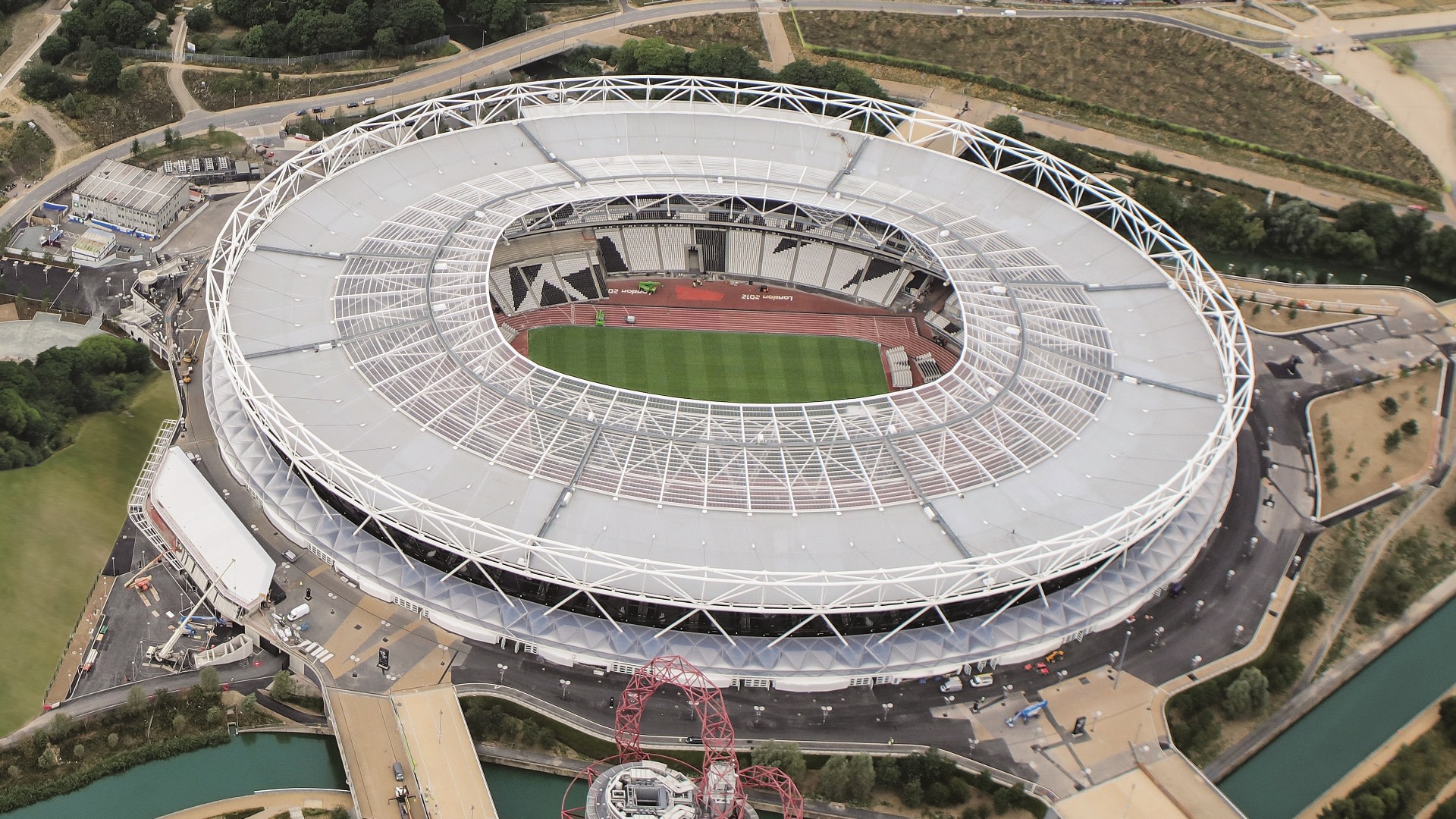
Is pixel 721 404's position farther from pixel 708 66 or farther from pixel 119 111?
pixel 119 111

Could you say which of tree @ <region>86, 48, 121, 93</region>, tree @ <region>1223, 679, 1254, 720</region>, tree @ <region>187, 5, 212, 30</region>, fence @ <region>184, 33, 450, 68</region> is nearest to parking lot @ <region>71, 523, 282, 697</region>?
tree @ <region>1223, 679, 1254, 720</region>

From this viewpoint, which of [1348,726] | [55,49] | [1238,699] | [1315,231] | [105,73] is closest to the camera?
[1238,699]

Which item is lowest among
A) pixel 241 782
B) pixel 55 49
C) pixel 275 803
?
pixel 275 803

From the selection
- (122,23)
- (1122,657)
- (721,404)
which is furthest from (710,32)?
(1122,657)

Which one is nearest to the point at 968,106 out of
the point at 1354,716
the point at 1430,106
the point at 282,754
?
the point at 1430,106

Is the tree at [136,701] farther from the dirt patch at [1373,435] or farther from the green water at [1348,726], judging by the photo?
the dirt patch at [1373,435]

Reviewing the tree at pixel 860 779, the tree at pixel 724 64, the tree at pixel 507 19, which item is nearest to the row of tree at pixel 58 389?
the tree at pixel 860 779
